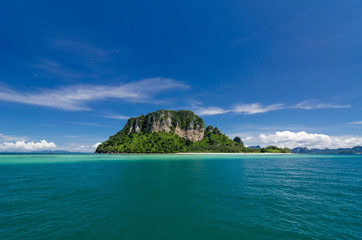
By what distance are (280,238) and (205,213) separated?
23.2 ft

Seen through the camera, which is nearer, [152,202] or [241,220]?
[241,220]

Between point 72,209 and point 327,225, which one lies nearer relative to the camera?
point 327,225

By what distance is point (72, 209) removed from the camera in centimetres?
1773

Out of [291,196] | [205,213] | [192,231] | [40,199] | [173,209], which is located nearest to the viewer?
[192,231]

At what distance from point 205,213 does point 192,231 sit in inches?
160

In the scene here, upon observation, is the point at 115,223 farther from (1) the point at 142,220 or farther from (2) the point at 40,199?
(2) the point at 40,199

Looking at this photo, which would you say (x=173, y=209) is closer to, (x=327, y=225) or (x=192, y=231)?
(x=192, y=231)

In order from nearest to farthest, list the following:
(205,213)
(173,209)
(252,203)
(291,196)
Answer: (205,213) < (173,209) < (252,203) < (291,196)

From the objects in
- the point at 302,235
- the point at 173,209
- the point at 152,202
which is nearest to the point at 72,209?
the point at 152,202

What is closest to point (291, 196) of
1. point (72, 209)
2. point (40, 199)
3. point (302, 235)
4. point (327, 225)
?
point (327, 225)

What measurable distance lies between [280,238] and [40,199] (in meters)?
29.5

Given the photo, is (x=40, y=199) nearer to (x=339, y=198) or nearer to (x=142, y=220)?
(x=142, y=220)

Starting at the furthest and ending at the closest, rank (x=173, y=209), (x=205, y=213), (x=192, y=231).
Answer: (x=173, y=209) → (x=205, y=213) → (x=192, y=231)

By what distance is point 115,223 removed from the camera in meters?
14.5
